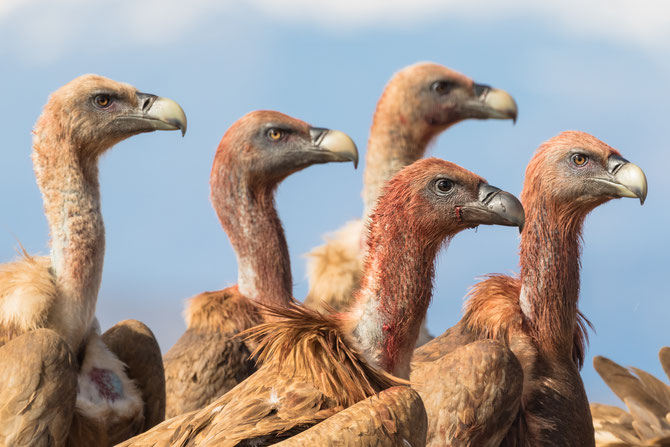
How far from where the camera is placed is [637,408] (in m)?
6.84

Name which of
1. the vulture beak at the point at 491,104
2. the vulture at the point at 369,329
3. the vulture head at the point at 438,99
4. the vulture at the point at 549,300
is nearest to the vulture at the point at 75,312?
the vulture at the point at 369,329

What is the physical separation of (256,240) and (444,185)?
100.0 inches

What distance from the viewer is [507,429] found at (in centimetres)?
555

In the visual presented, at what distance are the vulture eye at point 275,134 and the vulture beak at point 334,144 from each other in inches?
8.7

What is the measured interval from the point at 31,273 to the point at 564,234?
2.84 m

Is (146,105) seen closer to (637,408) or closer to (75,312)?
(75,312)

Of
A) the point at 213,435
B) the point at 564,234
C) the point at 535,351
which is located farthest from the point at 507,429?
the point at 213,435

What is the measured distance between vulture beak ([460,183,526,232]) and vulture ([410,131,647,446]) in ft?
2.42

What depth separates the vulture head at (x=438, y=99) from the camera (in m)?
9.65

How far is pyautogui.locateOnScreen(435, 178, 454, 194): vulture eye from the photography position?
5.29 meters

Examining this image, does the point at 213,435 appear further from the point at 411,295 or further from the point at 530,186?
the point at 530,186

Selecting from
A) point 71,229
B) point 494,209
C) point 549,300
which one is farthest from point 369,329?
point 71,229

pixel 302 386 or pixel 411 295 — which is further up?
pixel 411 295

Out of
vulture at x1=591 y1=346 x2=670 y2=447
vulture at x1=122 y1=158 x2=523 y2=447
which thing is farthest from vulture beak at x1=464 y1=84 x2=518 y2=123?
vulture at x1=122 y1=158 x2=523 y2=447
